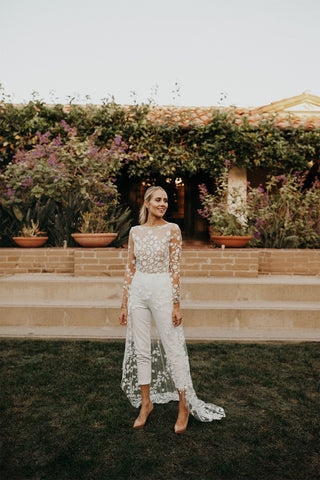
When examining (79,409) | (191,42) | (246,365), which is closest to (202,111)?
(191,42)

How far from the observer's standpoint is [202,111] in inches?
400

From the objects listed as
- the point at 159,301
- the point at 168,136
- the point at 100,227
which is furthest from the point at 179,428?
the point at 168,136

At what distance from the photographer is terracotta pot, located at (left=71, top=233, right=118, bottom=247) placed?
6539 millimetres

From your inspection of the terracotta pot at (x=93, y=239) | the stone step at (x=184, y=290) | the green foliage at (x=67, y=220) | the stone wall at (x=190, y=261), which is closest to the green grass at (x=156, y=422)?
the stone step at (x=184, y=290)

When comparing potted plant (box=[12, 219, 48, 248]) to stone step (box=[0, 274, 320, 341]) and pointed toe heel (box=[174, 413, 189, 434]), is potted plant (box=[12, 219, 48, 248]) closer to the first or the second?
stone step (box=[0, 274, 320, 341])

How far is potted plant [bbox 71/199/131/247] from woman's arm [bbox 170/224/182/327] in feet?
12.8

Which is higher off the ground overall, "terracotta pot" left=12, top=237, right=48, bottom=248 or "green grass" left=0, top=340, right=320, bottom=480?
"terracotta pot" left=12, top=237, right=48, bottom=248

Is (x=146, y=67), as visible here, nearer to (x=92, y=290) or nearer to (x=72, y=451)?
(x=92, y=290)

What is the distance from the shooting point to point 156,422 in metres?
2.80

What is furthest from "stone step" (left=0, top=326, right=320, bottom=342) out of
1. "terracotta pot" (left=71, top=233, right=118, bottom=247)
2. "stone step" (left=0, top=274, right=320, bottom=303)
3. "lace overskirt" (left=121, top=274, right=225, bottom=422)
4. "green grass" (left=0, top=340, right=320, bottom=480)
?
"terracotta pot" (left=71, top=233, right=118, bottom=247)

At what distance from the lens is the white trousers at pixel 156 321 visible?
2.73 meters

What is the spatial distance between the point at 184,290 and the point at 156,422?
295 centimetres

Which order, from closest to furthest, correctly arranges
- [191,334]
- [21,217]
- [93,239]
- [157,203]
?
[157,203] → [191,334] → [93,239] → [21,217]

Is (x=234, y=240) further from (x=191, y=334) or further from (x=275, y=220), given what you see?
(x=191, y=334)
